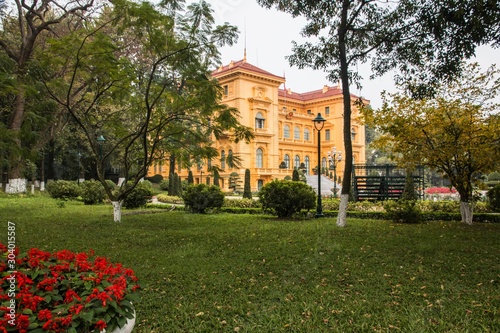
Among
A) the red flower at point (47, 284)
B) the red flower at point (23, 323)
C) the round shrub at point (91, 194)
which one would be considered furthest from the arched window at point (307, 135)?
the red flower at point (23, 323)

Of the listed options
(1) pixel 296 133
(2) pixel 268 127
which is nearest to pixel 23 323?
(2) pixel 268 127

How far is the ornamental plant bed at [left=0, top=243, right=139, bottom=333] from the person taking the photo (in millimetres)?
1869

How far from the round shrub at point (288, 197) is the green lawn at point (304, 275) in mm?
2113

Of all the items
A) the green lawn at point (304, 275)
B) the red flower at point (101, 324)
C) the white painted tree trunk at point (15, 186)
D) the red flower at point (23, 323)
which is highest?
the white painted tree trunk at point (15, 186)

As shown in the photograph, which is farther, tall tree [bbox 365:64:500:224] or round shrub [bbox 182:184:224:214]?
round shrub [bbox 182:184:224:214]

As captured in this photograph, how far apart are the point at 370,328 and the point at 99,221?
8738 millimetres

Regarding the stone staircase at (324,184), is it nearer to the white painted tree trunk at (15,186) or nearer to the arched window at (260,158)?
the arched window at (260,158)

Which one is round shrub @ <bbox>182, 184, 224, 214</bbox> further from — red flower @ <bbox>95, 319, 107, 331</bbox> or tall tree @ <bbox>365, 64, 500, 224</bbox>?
red flower @ <bbox>95, 319, 107, 331</bbox>

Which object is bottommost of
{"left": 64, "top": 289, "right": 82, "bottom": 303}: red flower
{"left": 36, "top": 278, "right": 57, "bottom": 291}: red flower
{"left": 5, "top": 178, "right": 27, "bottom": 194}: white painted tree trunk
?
{"left": 64, "top": 289, "right": 82, "bottom": 303}: red flower

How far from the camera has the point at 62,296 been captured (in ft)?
7.47

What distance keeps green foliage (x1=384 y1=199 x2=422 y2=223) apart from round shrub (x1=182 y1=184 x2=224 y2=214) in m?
5.83

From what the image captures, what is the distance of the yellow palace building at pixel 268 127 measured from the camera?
36.2m

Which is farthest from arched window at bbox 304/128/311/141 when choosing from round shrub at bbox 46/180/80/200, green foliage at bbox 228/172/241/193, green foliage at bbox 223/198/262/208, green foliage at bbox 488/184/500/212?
green foliage at bbox 488/184/500/212

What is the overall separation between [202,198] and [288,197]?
3.57m
